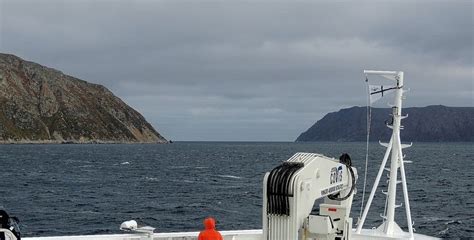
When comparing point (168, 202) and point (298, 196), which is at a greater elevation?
point (298, 196)

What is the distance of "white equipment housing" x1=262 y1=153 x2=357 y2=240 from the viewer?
9.97 m

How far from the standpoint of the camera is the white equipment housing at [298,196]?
997 cm

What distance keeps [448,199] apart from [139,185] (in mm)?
31007

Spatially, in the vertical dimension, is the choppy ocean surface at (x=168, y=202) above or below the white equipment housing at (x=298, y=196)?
below

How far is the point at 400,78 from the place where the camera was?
15.7 m

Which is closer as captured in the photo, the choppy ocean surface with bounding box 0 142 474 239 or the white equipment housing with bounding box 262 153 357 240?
the white equipment housing with bounding box 262 153 357 240

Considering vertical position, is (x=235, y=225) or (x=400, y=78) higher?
(x=400, y=78)

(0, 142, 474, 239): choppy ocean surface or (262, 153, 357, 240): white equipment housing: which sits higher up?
(262, 153, 357, 240): white equipment housing

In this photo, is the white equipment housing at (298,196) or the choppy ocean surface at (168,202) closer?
the white equipment housing at (298,196)

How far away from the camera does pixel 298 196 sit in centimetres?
993

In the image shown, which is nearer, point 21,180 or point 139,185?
point 139,185

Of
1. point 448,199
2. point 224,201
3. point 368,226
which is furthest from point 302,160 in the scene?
point 448,199

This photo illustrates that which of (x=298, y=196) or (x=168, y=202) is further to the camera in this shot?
(x=168, y=202)

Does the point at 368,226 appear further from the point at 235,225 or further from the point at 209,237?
the point at 209,237
